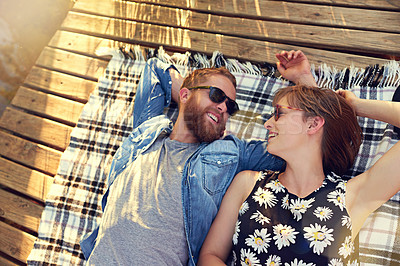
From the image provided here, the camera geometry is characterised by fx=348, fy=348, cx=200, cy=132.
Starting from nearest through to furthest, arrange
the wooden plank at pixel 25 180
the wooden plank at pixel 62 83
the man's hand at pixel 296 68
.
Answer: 1. the man's hand at pixel 296 68
2. the wooden plank at pixel 25 180
3. the wooden plank at pixel 62 83

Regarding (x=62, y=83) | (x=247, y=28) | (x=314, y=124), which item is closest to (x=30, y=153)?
(x=62, y=83)

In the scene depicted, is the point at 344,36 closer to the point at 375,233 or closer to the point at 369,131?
the point at 369,131

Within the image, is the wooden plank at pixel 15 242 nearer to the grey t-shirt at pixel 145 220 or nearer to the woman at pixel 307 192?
the grey t-shirt at pixel 145 220

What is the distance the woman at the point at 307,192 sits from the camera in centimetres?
201

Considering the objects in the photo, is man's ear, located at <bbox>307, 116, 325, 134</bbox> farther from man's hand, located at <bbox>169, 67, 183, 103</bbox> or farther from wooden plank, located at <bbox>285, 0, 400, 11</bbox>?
wooden plank, located at <bbox>285, 0, 400, 11</bbox>

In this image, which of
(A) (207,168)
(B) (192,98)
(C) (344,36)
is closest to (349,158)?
(A) (207,168)

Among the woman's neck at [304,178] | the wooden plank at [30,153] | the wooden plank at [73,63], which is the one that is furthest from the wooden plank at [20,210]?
the woman's neck at [304,178]

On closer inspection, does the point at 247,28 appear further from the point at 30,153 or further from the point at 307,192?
the point at 30,153

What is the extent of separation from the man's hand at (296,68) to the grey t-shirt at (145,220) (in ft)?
3.65

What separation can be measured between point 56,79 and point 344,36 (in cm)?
303

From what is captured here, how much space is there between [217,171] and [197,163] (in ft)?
0.51

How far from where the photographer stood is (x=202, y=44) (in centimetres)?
359

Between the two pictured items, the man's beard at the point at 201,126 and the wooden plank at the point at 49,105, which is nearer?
the man's beard at the point at 201,126

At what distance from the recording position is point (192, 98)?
2.76m
